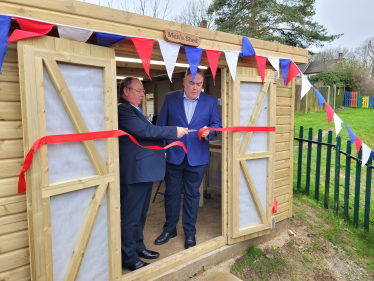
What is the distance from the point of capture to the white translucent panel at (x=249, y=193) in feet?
11.1

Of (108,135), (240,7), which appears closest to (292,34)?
(240,7)

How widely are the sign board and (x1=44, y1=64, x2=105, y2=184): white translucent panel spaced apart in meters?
0.71

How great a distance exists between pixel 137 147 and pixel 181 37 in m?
1.13

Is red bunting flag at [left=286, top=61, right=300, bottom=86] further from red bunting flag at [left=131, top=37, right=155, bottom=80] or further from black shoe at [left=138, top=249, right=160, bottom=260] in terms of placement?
black shoe at [left=138, top=249, right=160, bottom=260]

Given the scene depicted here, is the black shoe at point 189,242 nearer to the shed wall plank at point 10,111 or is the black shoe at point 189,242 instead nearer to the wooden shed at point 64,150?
the wooden shed at point 64,150

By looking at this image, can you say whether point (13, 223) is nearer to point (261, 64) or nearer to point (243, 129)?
point (243, 129)

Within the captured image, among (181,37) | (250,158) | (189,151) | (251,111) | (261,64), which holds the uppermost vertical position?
(181,37)

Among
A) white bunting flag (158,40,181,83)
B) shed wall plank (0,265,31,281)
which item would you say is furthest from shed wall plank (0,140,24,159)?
white bunting flag (158,40,181,83)

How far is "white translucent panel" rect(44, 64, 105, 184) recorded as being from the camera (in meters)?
1.97

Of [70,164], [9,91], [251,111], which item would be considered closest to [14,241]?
[70,164]

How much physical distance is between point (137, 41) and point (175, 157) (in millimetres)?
1357

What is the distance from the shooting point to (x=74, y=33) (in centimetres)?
204

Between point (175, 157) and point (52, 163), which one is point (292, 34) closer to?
point (175, 157)

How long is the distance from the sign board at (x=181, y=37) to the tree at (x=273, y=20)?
390 inches
